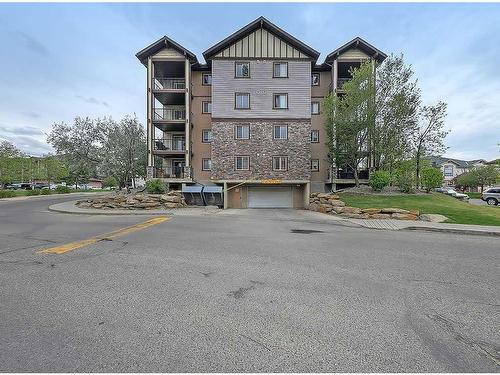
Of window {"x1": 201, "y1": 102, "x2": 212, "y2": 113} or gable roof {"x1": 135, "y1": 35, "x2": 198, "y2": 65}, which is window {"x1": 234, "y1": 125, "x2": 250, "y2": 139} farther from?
gable roof {"x1": 135, "y1": 35, "x2": 198, "y2": 65}

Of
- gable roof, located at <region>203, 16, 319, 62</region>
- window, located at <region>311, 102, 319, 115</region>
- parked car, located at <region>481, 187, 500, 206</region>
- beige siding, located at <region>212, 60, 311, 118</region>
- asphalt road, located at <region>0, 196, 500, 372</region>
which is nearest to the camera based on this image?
asphalt road, located at <region>0, 196, 500, 372</region>

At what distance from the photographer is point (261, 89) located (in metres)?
26.6

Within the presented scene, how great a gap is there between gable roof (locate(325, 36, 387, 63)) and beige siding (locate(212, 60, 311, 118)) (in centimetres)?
289

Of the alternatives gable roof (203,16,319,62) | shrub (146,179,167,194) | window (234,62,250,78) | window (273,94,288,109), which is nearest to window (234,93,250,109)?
window (234,62,250,78)

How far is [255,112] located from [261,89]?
2.34 metres

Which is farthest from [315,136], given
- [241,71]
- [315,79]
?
[241,71]

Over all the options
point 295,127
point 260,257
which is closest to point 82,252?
point 260,257

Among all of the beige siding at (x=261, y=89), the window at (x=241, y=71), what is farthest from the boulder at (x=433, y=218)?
the window at (x=241, y=71)

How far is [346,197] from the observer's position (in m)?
20.8

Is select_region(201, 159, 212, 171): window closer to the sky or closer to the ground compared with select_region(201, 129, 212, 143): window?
closer to the ground

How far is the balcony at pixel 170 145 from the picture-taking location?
26203 mm

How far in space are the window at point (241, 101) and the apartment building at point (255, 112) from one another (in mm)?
97

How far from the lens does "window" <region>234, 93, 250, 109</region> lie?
26.5m

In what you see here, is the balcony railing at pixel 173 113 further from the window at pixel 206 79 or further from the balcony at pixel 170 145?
the window at pixel 206 79
